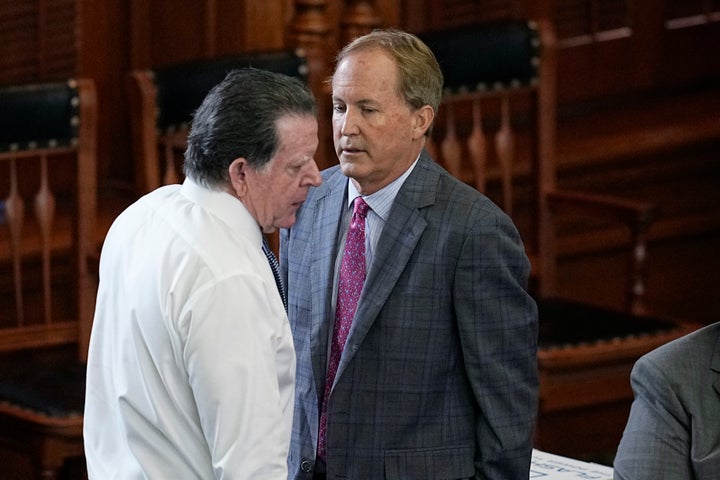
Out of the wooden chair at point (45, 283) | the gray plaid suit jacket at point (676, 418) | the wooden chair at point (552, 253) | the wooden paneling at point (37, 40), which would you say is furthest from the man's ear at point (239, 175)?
the wooden paneling at point (37, 40)

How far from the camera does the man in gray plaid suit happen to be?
2742 mm

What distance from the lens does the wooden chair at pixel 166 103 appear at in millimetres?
4246

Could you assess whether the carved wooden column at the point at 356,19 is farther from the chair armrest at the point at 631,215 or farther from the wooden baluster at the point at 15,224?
the wooden baluster at the point at 15,224

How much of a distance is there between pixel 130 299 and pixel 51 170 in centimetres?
265

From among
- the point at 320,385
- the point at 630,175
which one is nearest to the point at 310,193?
the point at 320,385

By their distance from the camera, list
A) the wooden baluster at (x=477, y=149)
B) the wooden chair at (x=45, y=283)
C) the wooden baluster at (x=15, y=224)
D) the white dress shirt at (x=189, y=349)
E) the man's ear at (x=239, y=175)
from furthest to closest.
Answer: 1. the wooden baluster at (x=477, y=149)
2. the wooden baluster at (x=15, y=224)
3. the wooden chair at (x=45, y=283)
4. the man's ear at (x=239, y=175)
5. the white dress shirt at (x=189, y=349)

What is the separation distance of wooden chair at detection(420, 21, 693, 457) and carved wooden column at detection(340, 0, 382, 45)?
0.37 m

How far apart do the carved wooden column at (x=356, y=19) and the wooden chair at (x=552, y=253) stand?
1.21 ft

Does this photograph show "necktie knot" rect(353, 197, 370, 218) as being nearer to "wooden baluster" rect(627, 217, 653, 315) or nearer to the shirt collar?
the shirt collar

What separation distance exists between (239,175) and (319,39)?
239 centimetres

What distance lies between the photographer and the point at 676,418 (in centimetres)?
269

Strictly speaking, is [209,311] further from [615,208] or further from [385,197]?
[615,208]

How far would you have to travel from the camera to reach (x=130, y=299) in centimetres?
241

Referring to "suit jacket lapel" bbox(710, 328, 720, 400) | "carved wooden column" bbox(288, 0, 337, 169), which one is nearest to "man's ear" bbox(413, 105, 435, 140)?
"suit jacket lapel" bbox(710, 328, 720, 400)
